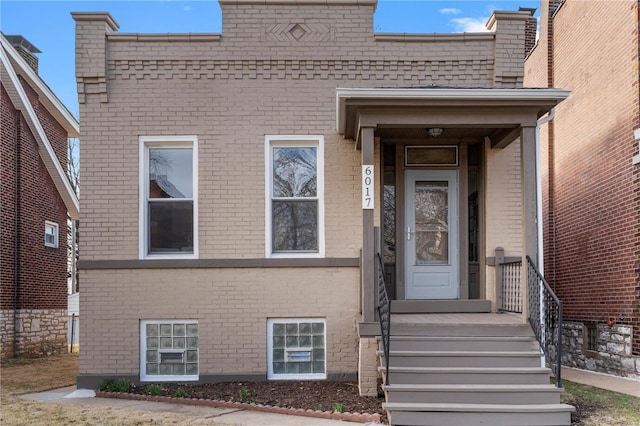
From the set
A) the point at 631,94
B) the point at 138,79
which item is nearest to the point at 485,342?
the point at 631,94

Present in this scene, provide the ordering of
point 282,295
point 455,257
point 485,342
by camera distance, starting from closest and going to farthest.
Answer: point 485,342
point 282,295
point 455,257

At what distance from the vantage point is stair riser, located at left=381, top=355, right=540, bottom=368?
6621 millimetres

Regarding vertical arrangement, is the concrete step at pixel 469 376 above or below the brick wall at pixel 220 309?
below

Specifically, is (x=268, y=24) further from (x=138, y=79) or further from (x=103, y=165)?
(x=103, y=165)

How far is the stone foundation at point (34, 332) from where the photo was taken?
13.1 m

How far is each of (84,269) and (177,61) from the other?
3.13 m

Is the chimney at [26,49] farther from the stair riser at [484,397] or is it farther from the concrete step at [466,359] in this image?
the stair riser at [484,397]

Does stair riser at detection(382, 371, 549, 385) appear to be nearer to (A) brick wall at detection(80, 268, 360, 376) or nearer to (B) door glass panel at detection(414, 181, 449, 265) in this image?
(A) brick wall at detection(80, 268, 360, 376)

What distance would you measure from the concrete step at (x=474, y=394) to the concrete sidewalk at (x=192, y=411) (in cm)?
51

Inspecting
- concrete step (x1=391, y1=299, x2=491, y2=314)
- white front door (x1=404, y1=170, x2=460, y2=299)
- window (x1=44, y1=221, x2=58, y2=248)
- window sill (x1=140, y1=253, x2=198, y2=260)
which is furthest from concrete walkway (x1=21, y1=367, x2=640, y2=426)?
window (x1=44, y1=221, x2=58, y2=248)

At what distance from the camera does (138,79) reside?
8.28m

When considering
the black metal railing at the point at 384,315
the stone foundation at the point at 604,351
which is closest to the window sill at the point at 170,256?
the black metal railing at the point at 384,315

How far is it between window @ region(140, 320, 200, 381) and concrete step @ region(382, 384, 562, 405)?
3.11 meters

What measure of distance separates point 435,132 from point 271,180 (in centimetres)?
233
